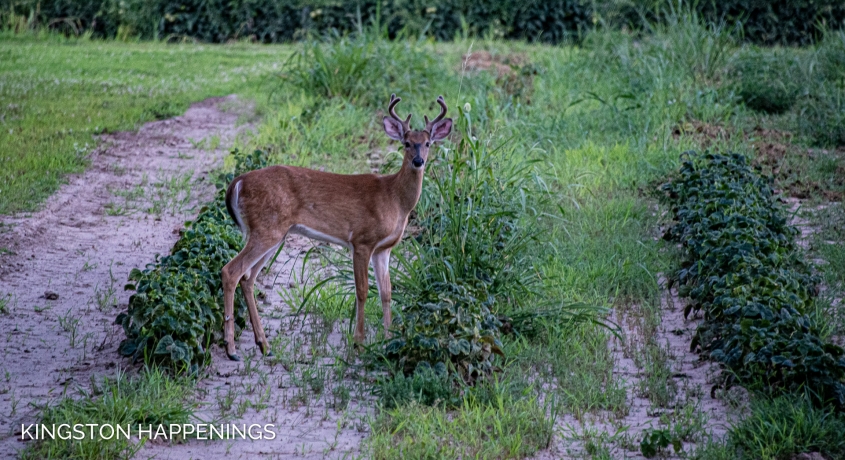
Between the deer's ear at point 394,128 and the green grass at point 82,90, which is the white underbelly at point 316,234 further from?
the green grass at point 82,90

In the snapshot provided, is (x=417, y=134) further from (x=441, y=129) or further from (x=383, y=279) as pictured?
(x=383, y=279)

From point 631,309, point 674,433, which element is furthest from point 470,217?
point 674,433

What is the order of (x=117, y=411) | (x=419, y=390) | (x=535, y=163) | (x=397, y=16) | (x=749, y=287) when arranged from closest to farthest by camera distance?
(x=117, y=411) → (x=419, y=390) → (x=749, y=287) → (x=535, y=163) → (x=397, y=16)

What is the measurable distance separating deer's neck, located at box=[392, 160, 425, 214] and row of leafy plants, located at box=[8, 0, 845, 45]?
1235 cm

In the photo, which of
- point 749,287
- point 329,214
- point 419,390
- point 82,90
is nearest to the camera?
point 419,390

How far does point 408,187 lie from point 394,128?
1.32 ft

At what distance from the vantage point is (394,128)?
6434 mm

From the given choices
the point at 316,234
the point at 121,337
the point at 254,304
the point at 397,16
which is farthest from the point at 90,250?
the point at 397,16

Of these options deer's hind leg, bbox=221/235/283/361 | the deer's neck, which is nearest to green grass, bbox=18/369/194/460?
deer's hind leg, bbox=221/235/283/361

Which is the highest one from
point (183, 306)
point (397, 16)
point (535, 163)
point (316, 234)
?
point (397, 16)

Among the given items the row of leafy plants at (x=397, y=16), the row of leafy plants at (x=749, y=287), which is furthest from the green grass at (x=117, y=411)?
the row of leafy plants at (x=397, y=16)

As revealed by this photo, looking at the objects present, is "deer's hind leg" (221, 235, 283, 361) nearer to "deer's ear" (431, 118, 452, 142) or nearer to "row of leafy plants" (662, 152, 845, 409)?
"deer's ear" (431, 118, 452, 142)

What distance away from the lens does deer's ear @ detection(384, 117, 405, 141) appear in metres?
6.34

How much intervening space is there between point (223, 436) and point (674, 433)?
7.40 ft
